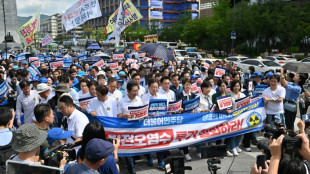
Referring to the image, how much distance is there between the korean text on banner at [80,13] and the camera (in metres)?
14.5

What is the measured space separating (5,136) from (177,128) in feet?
10.9

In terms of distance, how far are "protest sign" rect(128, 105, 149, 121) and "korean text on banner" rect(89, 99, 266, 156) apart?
0.12 meters

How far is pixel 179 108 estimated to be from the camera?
6141mm

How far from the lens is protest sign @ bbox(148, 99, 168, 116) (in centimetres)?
573

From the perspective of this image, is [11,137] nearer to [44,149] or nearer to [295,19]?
[44,149]

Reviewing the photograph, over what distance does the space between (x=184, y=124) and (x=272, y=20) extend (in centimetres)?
3289

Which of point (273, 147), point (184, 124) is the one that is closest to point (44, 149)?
point (273, 147)

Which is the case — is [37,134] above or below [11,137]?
above

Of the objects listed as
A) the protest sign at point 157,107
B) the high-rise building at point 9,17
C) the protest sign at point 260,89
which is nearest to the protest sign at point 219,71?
the protest sign at point 260,89

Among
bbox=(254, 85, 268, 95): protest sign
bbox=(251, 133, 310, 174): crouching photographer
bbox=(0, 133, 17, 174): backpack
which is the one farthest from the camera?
bbox=(254, 85, 268, 95): protest sign

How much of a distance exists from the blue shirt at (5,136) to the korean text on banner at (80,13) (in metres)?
11.5

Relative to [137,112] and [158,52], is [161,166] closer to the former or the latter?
[137,112]

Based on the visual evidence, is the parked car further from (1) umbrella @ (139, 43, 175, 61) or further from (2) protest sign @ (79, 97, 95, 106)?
(2) protest sign @ (79, 97, 95, 106)

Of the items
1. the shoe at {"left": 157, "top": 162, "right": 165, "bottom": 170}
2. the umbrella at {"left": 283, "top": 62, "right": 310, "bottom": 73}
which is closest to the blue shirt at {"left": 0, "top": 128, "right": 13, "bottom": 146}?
the shoe at {"left": 157, "top": 162, "right": 165, "bottom": 170}
